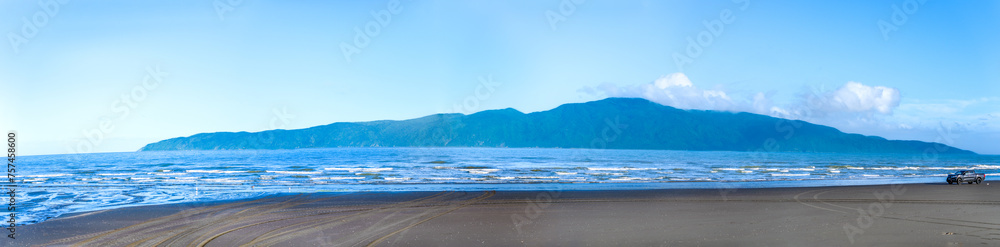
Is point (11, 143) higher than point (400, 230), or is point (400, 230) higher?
point (11, 143)

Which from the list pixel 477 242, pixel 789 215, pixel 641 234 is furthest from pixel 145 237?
pixel 789 215

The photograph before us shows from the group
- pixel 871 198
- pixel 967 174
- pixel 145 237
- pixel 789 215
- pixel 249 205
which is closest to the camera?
pixel 145 237

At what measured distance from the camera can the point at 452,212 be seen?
49.4ft

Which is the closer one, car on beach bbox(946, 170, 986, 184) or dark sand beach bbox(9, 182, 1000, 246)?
dark sand beach bbox(9, 182, 1000, 246)

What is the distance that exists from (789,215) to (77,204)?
71.5ft

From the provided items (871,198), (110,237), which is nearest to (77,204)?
(110,237)

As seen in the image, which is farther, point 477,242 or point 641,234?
point 641,234

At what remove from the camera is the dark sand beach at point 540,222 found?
10.7m

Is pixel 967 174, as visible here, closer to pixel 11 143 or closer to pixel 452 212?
pixel 452 212

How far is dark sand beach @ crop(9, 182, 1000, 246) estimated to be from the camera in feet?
35.1

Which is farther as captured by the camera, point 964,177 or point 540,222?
point 964,177

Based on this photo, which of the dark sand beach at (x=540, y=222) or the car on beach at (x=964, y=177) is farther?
the car on beach at (x=964, y=177)

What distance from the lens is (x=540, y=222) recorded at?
1307cm

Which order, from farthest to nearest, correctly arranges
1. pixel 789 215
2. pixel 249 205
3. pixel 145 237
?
pixel 249 205 < pixel 789 215 < pixel 145 237
